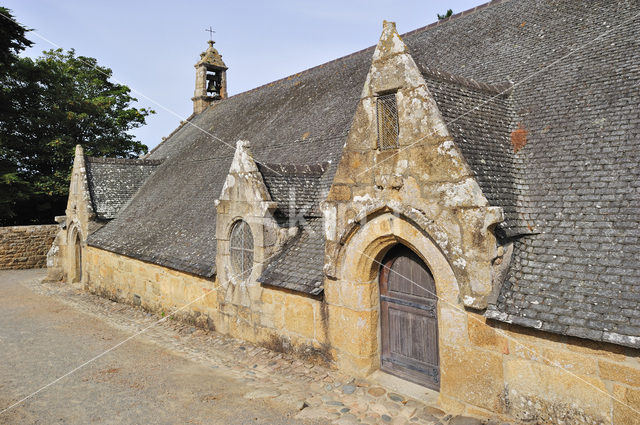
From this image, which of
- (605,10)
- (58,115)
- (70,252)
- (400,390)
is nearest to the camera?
(400,390)

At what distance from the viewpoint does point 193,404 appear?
672 cm

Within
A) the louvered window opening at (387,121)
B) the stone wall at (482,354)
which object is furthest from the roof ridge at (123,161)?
the louvered window opening at (387,121)

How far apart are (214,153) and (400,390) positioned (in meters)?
12.2

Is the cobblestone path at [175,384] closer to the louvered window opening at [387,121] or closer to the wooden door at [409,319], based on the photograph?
the wooden door at [409,319]

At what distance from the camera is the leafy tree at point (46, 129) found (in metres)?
24.4

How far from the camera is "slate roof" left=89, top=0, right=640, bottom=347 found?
16.3 ft

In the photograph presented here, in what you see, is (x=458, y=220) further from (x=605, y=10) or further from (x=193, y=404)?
(x=605, y=10)

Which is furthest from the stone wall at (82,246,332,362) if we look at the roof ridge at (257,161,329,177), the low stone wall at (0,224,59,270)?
the low stone wall at (0,224,59,270)

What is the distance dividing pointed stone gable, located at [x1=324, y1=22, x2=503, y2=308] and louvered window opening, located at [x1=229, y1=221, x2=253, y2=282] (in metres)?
2.56

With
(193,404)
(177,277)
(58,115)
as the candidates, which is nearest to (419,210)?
(193,404)

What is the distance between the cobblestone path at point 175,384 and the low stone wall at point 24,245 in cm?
1153

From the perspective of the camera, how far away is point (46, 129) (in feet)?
88.1

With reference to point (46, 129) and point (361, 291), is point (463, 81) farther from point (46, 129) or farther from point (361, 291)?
point (46, 129)

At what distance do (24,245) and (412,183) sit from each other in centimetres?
2218
